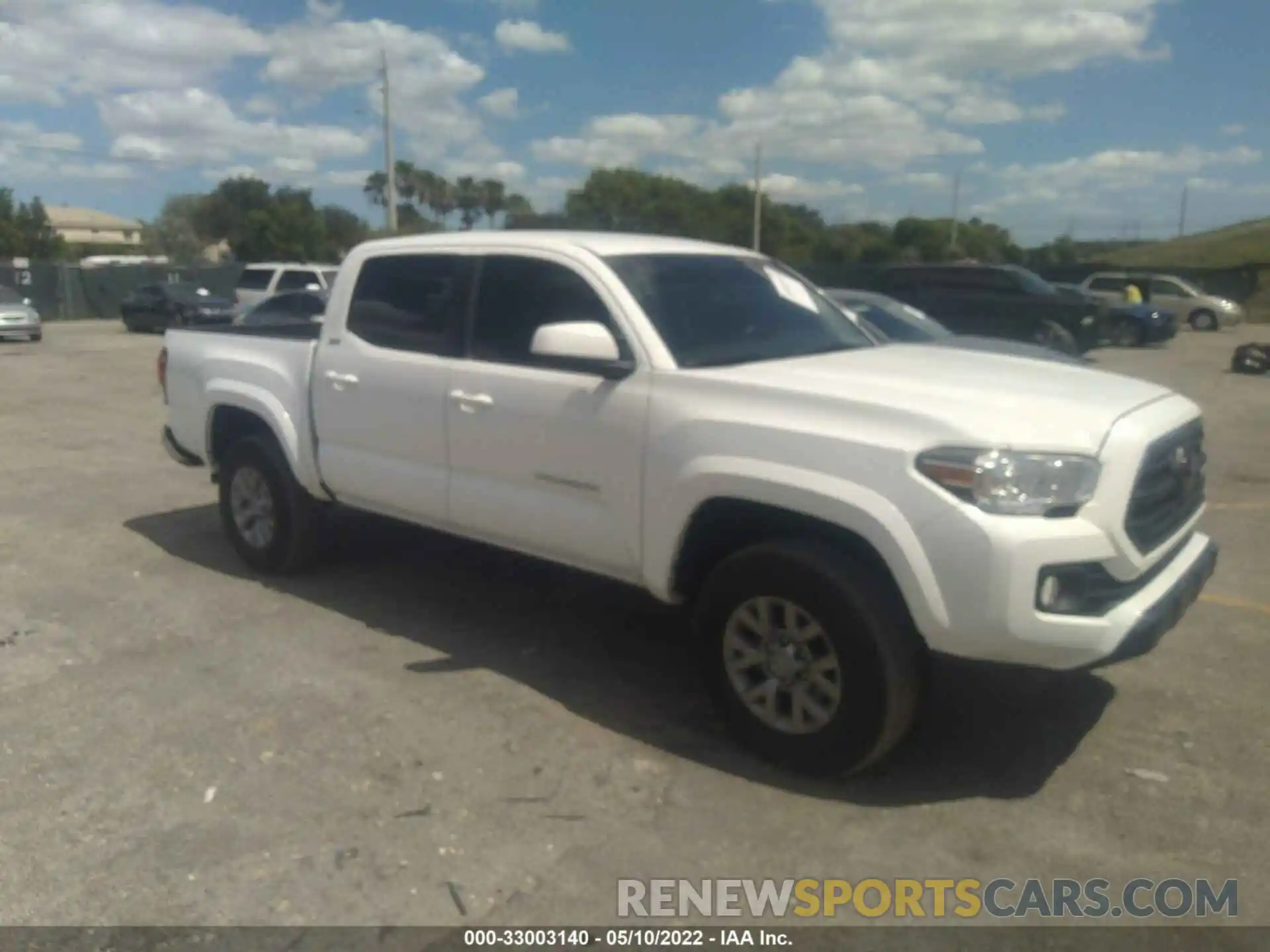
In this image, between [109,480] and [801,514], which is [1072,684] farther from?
[109,480]

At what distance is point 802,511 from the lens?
160 inches

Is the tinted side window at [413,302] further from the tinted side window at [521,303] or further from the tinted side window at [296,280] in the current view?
the tinted side window at [296,280]

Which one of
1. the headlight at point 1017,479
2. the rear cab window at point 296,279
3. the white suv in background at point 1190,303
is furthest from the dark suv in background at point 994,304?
the headlight at point 1017,479

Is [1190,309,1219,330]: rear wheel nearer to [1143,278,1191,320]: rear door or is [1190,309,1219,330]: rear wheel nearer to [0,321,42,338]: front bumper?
[1143,278,1191,320]: rear door

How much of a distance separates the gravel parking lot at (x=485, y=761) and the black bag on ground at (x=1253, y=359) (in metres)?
16.3

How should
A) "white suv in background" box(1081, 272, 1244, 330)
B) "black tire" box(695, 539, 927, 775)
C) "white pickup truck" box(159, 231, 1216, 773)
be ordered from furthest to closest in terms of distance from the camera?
"white suv in background" box(1081, 272, 1244, 330)
"black tire" box(695, 539, 927, 775)
"white pickup truck" box(159, 231, 1216, 773)

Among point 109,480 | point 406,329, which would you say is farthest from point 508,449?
point 109,480

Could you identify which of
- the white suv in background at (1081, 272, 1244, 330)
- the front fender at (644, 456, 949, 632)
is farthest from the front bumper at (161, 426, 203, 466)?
the white suv in background at (1081, 272, 1244, 330)

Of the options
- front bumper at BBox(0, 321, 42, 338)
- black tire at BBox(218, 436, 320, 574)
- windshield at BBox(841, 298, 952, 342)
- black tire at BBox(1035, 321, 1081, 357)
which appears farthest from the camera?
front bumper at BBox(0, 321, 42, 338)

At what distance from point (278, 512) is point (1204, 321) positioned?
34.4 metres

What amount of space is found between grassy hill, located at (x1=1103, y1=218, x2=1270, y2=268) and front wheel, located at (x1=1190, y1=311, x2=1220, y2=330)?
70.1ft

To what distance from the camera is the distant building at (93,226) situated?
4936 inches

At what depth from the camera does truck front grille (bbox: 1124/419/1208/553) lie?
397 cm

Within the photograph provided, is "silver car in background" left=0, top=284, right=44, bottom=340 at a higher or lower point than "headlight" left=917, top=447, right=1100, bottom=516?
lower
